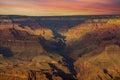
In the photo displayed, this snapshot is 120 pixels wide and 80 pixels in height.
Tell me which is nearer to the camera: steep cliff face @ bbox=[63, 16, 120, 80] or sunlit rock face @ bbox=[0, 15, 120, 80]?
sunlit rock face @ bbox=[0, 15, 120, 80]

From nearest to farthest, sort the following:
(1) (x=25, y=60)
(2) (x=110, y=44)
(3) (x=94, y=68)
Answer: (3) (x=94, y=68)
(1) (x=25, y=60)
(2) (x=110, y=44)

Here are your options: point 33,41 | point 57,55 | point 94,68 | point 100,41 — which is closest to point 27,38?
point 33,41

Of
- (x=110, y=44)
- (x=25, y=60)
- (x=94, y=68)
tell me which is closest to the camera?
(x=94, y=68)

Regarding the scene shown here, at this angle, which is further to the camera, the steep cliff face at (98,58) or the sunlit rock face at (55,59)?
the steep cliff face at (98,58)

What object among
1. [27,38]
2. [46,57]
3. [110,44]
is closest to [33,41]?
[27,38]

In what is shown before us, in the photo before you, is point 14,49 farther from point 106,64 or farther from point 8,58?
point 106,64

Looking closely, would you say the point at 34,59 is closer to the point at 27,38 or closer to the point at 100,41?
the point at 27,38

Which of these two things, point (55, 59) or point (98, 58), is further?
point (55, 59)

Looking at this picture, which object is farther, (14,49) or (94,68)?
(14,49)

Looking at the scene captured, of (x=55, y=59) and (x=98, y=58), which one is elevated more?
(x=98, y=58)
